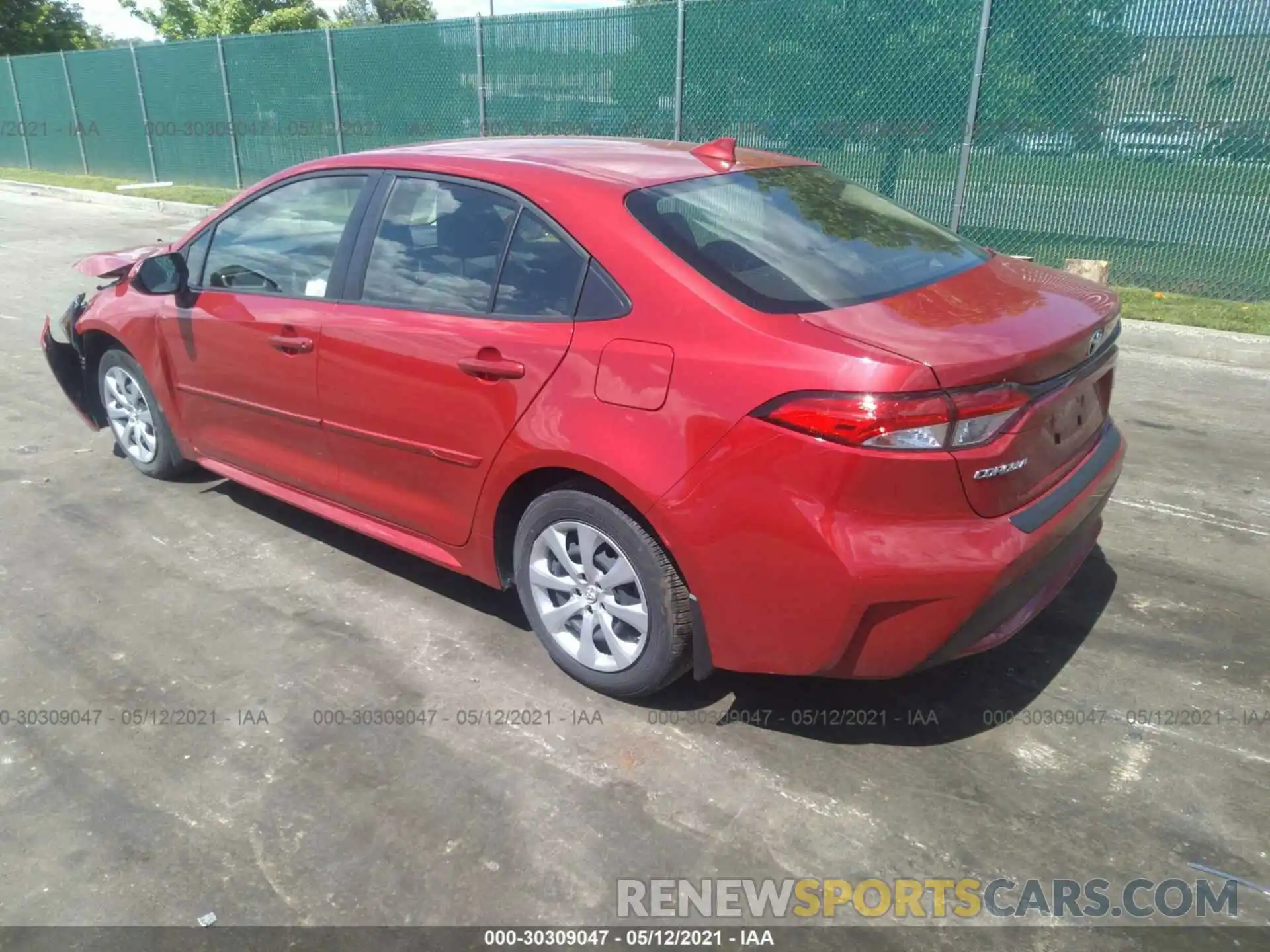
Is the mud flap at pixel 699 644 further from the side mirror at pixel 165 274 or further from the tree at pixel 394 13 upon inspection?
the tree at pixel 394 13

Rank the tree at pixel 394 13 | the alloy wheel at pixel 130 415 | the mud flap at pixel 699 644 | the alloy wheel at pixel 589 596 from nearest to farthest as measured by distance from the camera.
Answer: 1. the mud flap at pixel 699 644
2. the alloy wheel at pixel 589 596
3. the alloy wheel at pixel 130 415
4. the tree at pixel 394 13

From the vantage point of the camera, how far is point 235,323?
4062 millimetres

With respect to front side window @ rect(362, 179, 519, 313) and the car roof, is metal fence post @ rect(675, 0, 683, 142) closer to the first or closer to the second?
the car roof

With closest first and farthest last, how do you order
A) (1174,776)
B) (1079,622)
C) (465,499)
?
(1174,776), (465,499), (1079,622)

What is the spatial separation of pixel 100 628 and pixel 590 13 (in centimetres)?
1010

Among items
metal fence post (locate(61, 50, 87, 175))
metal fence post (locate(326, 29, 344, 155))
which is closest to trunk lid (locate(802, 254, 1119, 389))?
metal fence post (locate(326, 29, 344, 155))

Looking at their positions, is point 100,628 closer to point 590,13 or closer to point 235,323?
point 235,323

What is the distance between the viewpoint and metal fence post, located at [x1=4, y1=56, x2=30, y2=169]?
2267 cm

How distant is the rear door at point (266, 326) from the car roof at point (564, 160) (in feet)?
0.66

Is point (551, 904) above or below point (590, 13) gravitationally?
below

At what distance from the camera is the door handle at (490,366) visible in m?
3.08

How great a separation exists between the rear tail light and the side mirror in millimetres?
3067

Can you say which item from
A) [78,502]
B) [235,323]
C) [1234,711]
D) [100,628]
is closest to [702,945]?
[1234,711]

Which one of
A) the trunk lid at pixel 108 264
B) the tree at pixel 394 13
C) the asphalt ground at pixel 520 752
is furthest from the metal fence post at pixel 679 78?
the tree at pixel 394 13
